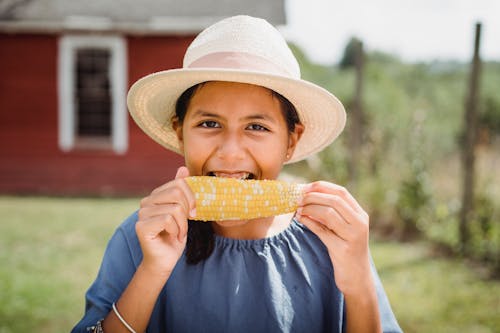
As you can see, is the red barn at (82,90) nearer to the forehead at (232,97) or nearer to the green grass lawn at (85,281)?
the green grass lawn at (85,281)

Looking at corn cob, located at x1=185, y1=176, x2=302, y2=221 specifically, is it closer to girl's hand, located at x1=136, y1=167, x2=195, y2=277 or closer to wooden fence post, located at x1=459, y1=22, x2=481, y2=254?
girl's hand, located at x1=136, y1=167, x2=195, y2=277

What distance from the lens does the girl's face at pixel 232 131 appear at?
1694 mm

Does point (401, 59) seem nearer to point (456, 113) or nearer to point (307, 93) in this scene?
point (456, 113)

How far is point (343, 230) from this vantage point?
157 cm

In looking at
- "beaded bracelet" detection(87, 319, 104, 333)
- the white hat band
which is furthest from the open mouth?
"beaded bracelet" detection(87, 319, 104, 333)

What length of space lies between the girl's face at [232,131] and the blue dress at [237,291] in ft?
0.94

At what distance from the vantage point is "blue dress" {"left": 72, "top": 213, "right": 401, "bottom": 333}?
1.65 metres

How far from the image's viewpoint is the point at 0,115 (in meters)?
10.8

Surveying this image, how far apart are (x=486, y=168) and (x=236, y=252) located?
6.05 metres

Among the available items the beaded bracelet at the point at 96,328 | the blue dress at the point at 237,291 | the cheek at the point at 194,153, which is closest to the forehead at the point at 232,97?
the cheek at the point at 194,153

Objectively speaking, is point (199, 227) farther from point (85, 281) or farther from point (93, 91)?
point (93, 91)

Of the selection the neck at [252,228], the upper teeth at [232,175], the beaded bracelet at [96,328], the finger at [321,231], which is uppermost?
the upper teeth at [232,175]

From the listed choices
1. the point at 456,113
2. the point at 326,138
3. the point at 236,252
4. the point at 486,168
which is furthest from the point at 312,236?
the point at 456,113

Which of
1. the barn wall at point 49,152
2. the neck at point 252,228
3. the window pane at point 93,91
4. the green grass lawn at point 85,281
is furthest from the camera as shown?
the window pane at point 93,91
